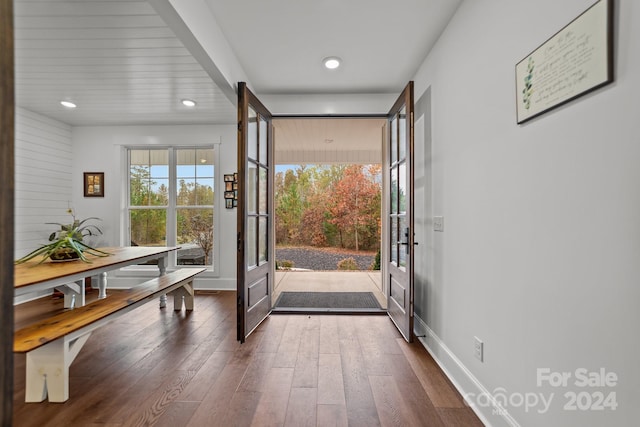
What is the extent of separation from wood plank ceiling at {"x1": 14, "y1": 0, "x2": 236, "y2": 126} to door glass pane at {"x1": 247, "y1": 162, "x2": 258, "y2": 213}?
106 centimetres

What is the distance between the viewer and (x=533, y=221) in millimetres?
1402

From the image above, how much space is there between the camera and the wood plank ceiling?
85.6 inches

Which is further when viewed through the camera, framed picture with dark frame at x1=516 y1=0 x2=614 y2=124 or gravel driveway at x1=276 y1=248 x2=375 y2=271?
gravel driveway at x1=276 y1=248 x2=375 y2=271

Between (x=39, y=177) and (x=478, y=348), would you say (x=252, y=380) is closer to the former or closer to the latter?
(x=478, y=348)

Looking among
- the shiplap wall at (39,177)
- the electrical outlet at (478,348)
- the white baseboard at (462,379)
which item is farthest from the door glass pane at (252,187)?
the shiplap wall at (39,177)

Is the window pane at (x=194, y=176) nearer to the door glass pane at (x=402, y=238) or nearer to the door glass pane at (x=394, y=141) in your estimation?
the door glass pane at (x=394, y=141)

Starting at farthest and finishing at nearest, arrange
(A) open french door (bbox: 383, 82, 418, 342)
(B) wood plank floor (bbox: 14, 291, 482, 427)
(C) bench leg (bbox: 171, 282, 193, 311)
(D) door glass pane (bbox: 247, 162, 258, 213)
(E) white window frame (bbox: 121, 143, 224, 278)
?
(E) white window frame (bbox: 121, 143, 224, 278)
(C) bench leg (bbox: 171, 282, 193, 311)
(D) door glass pane (bbox: 247, 162, 258, 213)
(A) open french door (bbox: 383, 82, 418, 342)
(B) wood plank floor (bbox: 14, 291, 482, 427)

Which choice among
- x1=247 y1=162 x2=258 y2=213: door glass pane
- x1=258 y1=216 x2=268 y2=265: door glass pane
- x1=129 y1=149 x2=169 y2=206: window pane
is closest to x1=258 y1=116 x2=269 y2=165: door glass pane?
x1=247 y1=162 x2=258 y2=213: door glass pane

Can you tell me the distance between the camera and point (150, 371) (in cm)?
229

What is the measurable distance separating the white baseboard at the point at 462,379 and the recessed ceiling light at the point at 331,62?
2.50 meters

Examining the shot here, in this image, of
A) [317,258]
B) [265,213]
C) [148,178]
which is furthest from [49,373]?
[317,258]

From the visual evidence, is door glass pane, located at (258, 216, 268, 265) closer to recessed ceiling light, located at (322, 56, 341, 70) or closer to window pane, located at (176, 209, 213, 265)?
recessed ceiling light, located at (322, 56, 341, 70)

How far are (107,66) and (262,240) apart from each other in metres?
2.19

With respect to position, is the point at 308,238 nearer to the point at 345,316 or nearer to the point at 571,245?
the point at 345,316
